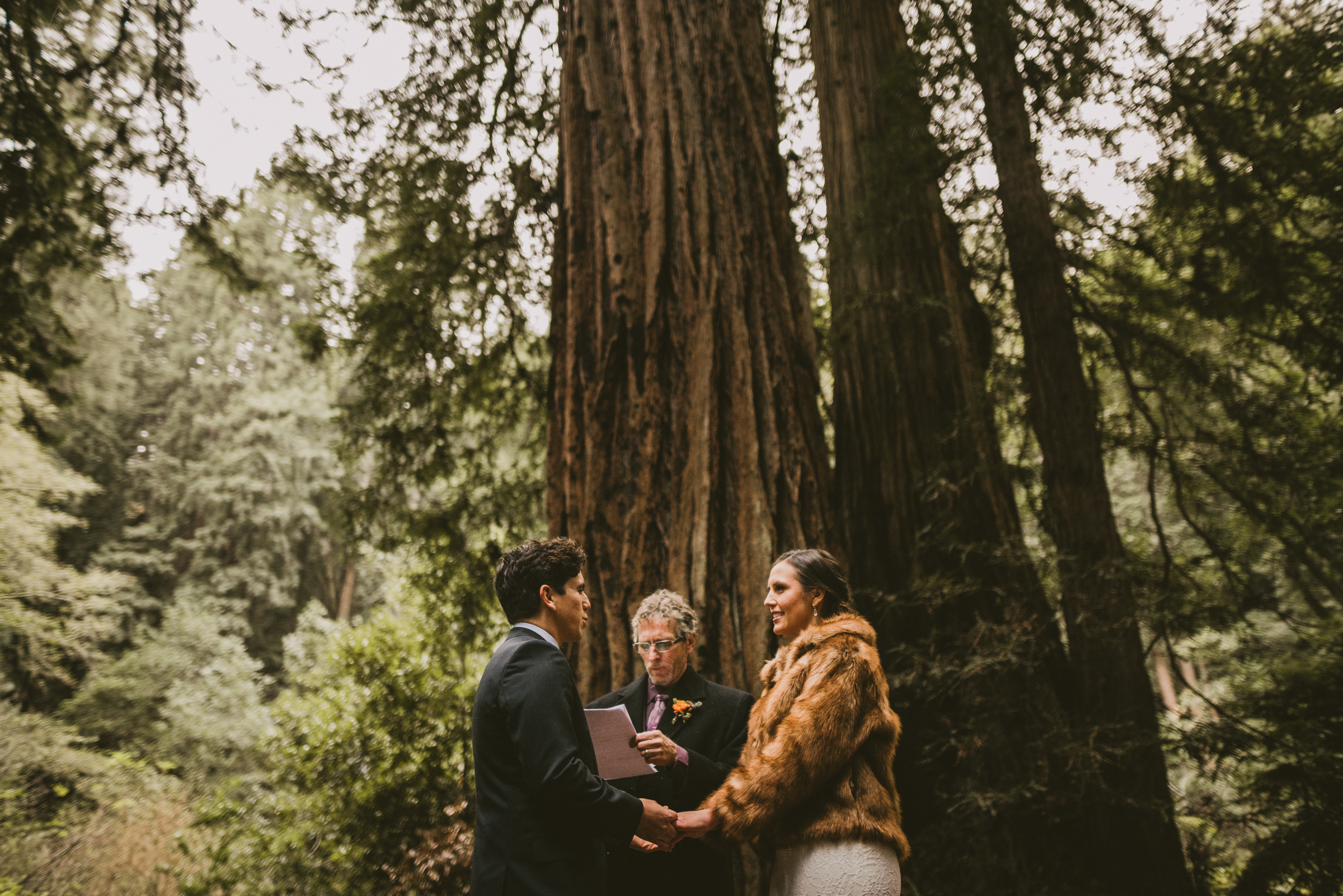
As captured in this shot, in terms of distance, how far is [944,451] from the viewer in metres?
5.32

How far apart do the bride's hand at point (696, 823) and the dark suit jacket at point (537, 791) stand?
23 centimetres

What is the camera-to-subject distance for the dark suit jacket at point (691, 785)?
2406 millimetres

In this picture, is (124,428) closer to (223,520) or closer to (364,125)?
(223,520)

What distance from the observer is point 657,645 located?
2553 mm

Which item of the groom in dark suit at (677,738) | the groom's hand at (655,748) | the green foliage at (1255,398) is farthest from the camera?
the green foliage at (1255,398)

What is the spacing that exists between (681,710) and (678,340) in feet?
5.64

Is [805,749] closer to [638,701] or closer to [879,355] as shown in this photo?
[638,701]

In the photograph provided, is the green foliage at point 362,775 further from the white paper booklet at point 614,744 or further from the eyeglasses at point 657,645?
the white paper booklet at point 614,744

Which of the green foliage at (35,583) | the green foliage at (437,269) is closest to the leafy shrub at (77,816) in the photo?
the green foliage at (35,583)

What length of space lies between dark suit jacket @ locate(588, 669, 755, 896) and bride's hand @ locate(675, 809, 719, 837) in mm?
266

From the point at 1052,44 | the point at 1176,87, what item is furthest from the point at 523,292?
the point at 1176,87

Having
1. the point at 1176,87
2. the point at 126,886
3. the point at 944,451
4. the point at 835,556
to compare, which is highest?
the point at 1176,87

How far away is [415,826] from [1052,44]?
10.9 m

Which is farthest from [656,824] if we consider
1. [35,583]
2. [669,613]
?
[35,583]
